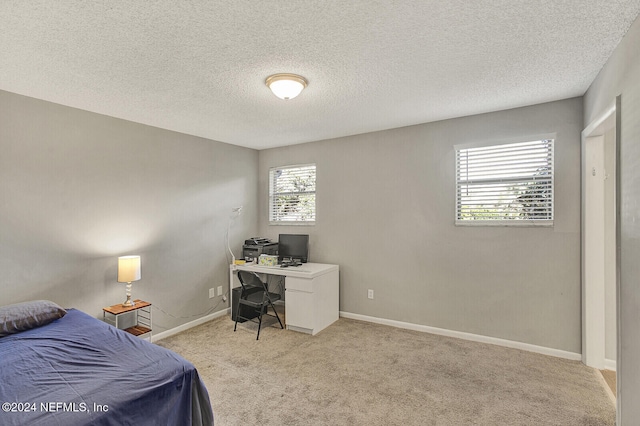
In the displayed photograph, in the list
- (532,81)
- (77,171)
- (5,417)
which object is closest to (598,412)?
(532,81)

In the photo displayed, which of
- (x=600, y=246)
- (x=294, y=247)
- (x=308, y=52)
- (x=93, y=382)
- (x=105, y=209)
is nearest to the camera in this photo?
(x=93, y=382)

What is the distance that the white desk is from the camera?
3.71 m

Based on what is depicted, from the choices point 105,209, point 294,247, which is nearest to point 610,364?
point 294,247

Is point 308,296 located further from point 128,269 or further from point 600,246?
point 600,246

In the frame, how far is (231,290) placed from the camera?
4.33 metres

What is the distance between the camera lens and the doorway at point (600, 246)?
2752 mm

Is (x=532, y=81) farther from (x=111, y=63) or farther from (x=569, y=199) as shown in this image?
(x=111, y=63)

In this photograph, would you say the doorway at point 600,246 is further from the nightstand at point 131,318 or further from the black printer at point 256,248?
the nightstand at point 131,318

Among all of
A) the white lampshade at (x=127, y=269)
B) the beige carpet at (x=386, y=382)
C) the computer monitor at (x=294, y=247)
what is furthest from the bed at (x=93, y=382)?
the computer monitor at (x=294, y=247)

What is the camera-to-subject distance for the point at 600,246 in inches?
109

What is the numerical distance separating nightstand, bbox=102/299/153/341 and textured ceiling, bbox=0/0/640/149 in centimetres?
197

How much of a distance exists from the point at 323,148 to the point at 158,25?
2.93 meters

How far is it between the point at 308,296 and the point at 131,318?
195cm

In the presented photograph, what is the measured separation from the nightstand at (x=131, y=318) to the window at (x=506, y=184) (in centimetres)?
355
